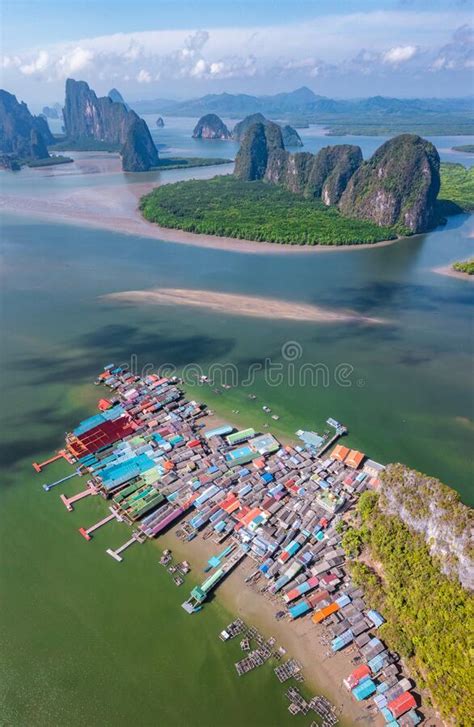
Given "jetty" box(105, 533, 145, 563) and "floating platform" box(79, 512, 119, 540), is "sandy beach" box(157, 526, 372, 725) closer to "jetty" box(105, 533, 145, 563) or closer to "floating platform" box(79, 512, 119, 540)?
"jetty" box(105, 533, 145, 563)

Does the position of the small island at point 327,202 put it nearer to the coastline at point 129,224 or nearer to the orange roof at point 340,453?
the coastline at point 129,224

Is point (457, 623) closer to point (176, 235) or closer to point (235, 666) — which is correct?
point (235, 666)

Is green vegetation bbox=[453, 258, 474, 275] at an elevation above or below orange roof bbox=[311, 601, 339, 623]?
above

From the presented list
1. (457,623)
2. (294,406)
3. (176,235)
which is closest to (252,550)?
(457,623)

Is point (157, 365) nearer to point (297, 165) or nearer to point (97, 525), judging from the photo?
point (97, 525)

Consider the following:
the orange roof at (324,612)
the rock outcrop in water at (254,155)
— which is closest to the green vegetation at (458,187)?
the rock outcrop in water at (254,155)

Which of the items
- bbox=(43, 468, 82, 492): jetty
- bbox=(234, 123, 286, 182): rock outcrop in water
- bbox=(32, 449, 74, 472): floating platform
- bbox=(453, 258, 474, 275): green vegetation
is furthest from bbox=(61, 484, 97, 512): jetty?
bbox=(234, 123, 286, 182): rock outcrop in water
